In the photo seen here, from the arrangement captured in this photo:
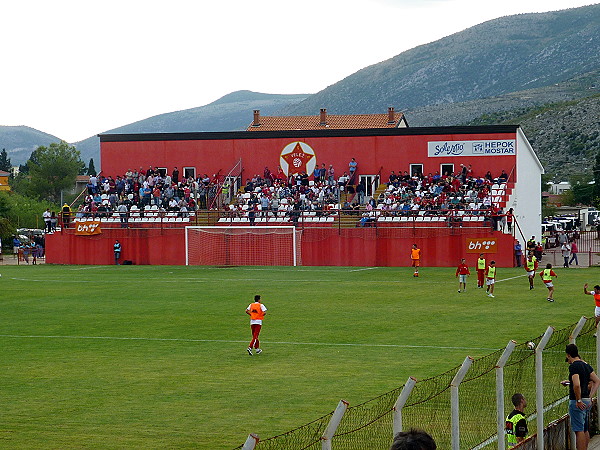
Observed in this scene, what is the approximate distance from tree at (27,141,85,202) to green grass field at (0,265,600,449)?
117m

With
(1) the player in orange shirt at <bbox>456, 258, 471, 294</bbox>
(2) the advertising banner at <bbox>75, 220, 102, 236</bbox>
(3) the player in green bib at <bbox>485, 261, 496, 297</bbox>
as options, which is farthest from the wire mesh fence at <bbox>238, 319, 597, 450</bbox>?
(2) the advertising banner at <bbox>75, 220, 102, 236</bbox>

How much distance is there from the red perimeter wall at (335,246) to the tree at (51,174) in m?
101

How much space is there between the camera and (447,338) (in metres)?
27.0

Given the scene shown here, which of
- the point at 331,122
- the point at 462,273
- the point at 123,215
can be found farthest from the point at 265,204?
the point at 331,122

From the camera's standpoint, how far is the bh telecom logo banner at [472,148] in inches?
2438

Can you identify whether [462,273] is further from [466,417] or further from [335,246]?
[466,417]

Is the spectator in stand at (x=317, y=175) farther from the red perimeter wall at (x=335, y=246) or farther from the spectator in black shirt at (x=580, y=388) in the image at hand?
the spectator in black shirt at (x=580, y=388)

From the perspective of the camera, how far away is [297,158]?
67.5 meters

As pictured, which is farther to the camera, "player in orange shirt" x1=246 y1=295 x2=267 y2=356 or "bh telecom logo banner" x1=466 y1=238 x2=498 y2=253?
"bh telecom logo banner" x1=466 y1=238 x2=498 y2=253

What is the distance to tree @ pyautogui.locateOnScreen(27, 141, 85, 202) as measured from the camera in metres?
162

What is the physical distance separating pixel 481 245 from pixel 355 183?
1461 cm

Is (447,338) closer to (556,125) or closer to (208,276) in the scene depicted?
(208,276)

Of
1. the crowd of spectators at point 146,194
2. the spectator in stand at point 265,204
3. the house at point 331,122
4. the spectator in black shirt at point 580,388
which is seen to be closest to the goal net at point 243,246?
the spectator in stand at point 265,204

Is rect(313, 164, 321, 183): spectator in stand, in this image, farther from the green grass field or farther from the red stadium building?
the green grass field
